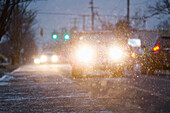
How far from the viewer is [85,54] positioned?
1473cm

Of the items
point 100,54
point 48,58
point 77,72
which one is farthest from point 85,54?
point 48,58

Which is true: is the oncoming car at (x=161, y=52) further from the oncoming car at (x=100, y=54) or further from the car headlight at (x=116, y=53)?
the car headlight at (x=116, y=53)

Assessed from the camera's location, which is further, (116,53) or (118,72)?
(118,72)

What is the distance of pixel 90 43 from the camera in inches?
590

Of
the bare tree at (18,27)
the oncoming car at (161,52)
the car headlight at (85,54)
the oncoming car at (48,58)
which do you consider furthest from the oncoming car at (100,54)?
the oncoming car at (48,58)

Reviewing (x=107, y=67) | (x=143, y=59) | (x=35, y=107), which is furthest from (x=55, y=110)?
(x=143, y=59)

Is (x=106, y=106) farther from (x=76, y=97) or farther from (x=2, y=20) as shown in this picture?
(x=2, y=20)

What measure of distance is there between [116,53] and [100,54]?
797 mm

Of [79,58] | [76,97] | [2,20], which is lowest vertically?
[76,97]

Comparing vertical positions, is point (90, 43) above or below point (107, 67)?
above

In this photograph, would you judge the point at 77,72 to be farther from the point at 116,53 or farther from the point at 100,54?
the point at 116,53

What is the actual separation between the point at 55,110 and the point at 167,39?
984 centimetres

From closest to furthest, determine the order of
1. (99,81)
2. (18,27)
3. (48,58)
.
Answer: (99,81) → (18,27) → (48,58)

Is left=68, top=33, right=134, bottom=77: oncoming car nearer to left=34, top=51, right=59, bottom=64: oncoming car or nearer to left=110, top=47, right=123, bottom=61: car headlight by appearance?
left=110, top=47, right=123, bottom=61: car headlight
